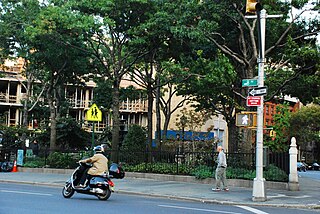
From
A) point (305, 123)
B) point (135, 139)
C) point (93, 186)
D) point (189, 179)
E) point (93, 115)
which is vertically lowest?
point (189, 179)

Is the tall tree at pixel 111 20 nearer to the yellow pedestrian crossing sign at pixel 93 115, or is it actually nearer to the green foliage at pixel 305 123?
the yellow pedestrian crossing sign at pixel 93 115

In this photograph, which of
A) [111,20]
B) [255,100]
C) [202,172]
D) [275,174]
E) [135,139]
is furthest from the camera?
[135,139]

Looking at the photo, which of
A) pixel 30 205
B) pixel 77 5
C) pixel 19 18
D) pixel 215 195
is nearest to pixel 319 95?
pixel 215 195

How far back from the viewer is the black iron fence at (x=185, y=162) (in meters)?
20.9

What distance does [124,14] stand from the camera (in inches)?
1028

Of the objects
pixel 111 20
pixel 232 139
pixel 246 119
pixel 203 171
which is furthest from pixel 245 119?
pixel 232 139

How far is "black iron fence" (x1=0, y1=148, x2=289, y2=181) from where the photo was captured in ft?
68.5

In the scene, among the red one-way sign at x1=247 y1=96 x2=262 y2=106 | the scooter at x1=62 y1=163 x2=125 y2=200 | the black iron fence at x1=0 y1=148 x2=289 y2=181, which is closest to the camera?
the scooter at x1=62 y1=163 x2=125 y2=200

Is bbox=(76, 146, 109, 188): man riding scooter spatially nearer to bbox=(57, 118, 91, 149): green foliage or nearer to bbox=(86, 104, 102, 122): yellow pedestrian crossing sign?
bbox=(86, 104, 102, 122): yellow pedestrian crossing sign

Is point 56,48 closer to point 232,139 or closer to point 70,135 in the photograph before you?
point 232,139

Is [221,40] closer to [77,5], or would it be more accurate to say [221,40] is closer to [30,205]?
[77,5]

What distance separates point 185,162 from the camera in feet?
78.4

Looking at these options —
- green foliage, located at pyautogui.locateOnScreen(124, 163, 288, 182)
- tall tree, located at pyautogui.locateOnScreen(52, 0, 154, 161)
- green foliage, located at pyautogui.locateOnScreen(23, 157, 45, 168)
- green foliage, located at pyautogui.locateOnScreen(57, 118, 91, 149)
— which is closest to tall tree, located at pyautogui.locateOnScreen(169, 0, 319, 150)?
tall tree, located at pyautogui.locateOnScreen(52, 0, 154, 161)

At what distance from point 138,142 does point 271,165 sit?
10029 millimetres
